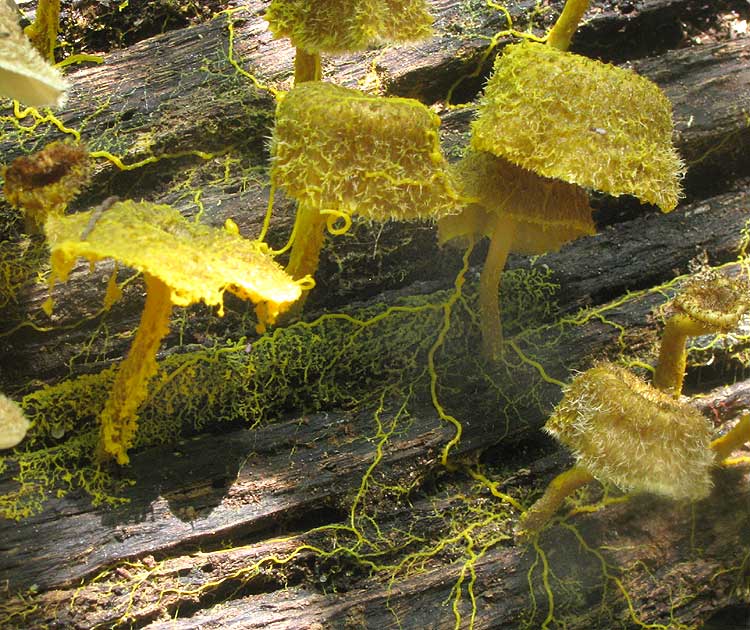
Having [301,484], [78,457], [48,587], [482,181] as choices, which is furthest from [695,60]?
[48,587]

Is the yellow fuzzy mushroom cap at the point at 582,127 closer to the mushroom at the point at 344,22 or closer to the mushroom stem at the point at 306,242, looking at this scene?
the mushroom at the point at 344,22

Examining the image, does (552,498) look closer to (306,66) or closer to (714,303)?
(714,303)

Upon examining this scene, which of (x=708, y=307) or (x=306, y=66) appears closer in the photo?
(x=708, y=307)

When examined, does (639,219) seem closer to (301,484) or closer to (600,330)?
(600,330)

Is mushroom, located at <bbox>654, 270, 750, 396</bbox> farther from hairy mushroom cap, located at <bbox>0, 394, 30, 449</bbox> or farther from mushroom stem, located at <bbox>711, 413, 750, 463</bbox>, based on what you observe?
hairy mushroom cap, located at <bbox>0, 394, 30, 449</bbox>

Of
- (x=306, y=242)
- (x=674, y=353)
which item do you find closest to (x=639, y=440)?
(x=674, y=353)
